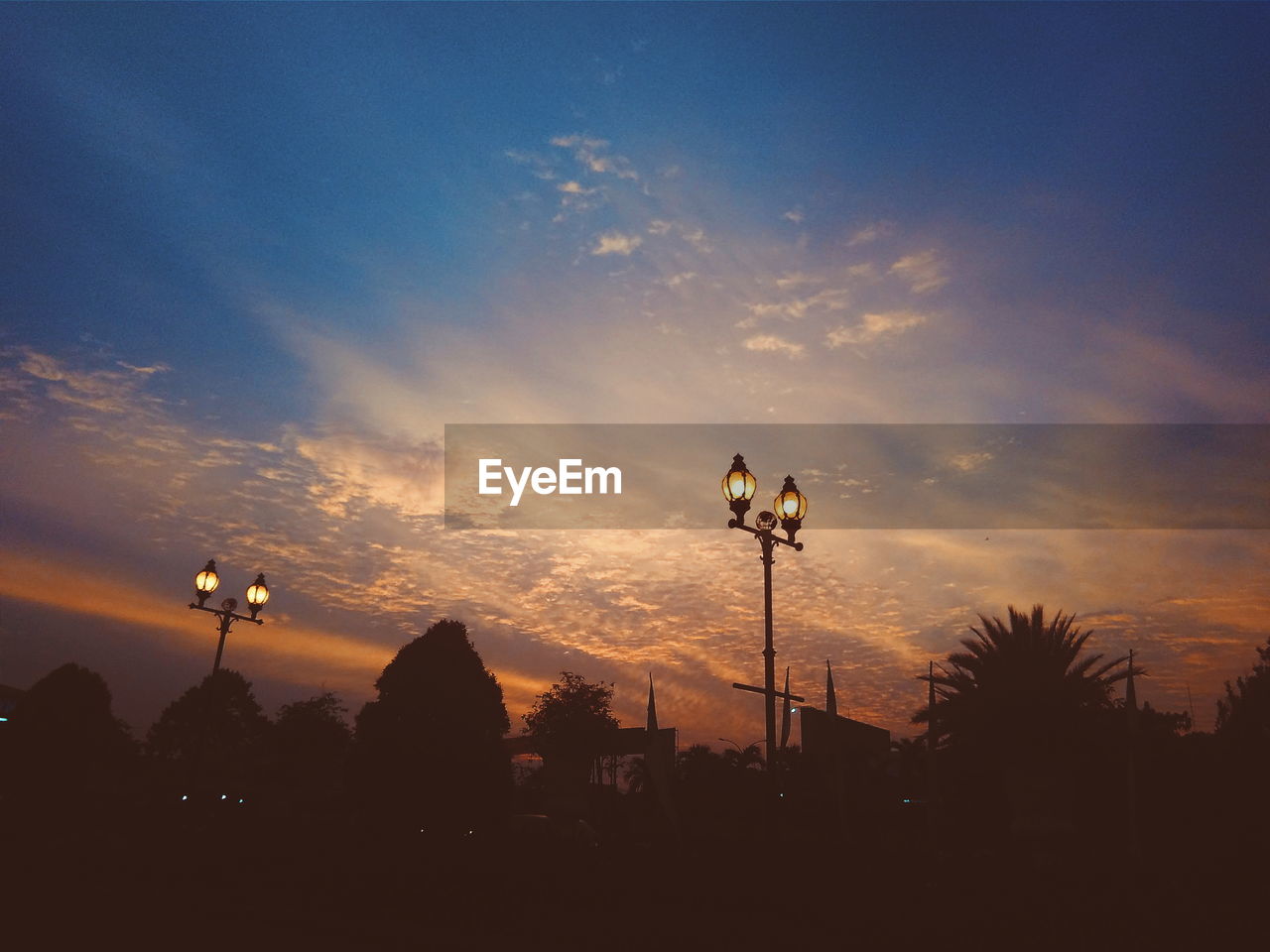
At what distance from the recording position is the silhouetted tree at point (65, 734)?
6047 cm

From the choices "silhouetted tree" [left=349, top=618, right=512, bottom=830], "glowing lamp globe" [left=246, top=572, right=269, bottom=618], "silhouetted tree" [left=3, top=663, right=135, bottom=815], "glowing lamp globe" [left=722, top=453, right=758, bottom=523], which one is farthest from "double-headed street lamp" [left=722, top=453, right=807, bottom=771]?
"silhouetted tree" [left=3, top=663, right=135, bottom=815]

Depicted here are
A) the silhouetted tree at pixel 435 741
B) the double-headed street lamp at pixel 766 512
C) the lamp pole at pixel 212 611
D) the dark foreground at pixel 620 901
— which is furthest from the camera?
the silhouetted tree at pixel 435 741

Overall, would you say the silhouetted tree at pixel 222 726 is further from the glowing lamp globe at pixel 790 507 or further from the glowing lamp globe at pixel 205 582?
the glowing lamp globe at pixel 790 507

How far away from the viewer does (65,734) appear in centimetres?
6412

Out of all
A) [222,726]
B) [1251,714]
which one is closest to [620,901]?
[1251,714]

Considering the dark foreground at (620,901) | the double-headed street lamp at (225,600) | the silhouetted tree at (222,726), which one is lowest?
the silhouetted tree at (222,726)

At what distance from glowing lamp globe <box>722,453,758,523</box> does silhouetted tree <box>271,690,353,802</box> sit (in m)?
68.1

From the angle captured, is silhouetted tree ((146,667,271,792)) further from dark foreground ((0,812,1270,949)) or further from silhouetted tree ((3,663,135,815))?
dark foreground ((0,812,1270,949))

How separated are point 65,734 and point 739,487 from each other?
71.6m

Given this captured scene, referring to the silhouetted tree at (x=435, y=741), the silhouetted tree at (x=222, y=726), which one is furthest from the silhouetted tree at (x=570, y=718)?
the silhouetted tree at (x=222, y=726)

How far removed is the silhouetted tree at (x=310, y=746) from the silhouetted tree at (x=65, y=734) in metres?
14.5

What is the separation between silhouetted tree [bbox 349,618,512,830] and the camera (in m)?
42.7

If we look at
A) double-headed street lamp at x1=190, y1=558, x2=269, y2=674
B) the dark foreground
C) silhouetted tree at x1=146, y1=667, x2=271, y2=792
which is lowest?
silhouetted tree at x1=146, y1=667, x2=271, y2=792

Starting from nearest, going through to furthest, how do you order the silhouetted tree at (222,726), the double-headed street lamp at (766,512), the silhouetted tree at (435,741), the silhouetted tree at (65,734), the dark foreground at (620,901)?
the dark foreground at (620,901), the double-headed street lamp at (766,512), the silhouetted tree at (435,741), the silhouetted tree at (65,734), the silhouetted tree at (222,726)
